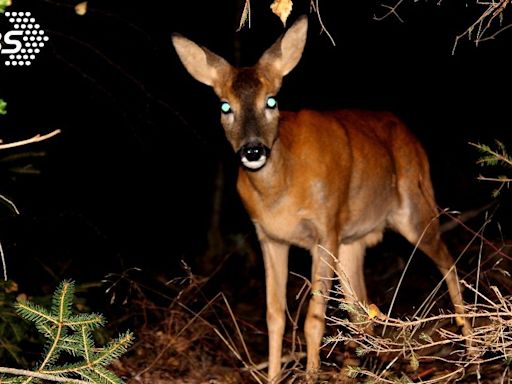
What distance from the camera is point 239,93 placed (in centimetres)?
714

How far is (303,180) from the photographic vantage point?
24.6 ft

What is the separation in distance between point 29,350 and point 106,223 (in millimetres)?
6172

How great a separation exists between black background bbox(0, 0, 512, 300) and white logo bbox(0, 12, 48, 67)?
1.95 metres

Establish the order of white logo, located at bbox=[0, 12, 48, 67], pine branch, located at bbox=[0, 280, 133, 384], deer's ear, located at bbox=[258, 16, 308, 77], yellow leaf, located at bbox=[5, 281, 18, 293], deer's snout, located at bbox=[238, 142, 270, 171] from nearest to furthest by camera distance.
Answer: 1. pine branch, located at bbox=[0, 280, 133, 384]
2. yellow leaf, located at bbox=[5, 281, 18, 293]
3. deer's snout, located at bbox=[238, 142, 270, 171]
4. white logo, located at bbox=[0, 12, 48, 67]
5. deer's ear, located at bbox=[258, 16, 308, 77]

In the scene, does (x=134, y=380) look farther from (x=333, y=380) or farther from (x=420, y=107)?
(x=420, y=107)

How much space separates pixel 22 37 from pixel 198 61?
4.26 feet

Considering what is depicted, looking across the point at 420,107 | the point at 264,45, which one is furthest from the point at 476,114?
the point at 264,45

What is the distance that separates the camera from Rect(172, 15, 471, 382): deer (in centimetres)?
715

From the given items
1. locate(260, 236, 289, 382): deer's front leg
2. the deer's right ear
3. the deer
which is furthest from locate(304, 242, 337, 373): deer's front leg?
the deer's right ear

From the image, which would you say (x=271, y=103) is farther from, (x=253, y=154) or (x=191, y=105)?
(x=191, y=105)

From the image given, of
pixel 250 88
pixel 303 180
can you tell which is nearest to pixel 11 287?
pixel 250 88

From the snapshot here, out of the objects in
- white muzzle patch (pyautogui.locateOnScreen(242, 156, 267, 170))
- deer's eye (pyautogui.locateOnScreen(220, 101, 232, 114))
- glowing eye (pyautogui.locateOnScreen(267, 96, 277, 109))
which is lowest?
white muzzle patch (pyautogui.locateOnScreen(242, 156, 267, 170))

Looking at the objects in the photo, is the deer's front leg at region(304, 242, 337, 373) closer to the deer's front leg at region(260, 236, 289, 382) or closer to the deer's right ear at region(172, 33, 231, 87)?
the deer's front leg at region(260, 236, 289, 382)

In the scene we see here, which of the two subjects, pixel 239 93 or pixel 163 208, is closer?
pixel 239 93
